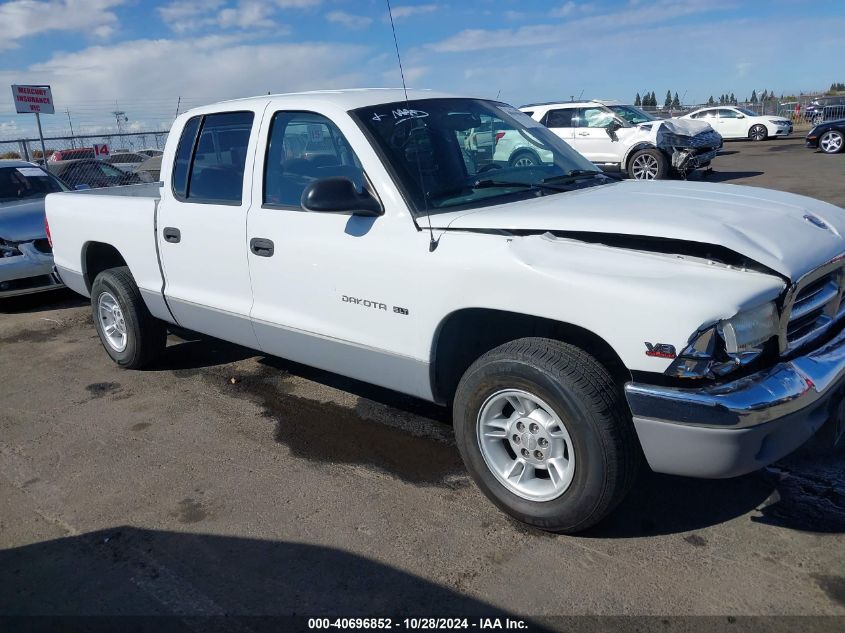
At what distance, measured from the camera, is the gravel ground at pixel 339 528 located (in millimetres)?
2908

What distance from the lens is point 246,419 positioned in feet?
15.7

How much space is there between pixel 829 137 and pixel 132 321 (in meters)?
22.3

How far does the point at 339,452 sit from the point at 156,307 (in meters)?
1.98

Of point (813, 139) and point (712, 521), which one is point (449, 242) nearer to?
point (712, 521)

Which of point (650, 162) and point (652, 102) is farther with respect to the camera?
point (652, 102)

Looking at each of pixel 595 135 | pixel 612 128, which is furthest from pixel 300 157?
pixel 595 135

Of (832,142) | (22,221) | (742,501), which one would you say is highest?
(22,221)

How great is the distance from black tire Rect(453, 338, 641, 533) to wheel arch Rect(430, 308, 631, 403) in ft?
0.64

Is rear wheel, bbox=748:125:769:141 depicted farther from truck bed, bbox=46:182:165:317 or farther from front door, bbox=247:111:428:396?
front door, bbox=247:111:428:396

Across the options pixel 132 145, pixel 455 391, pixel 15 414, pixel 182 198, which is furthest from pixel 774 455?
pixel 132 145

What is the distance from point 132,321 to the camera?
5.48 m

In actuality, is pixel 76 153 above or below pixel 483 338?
above

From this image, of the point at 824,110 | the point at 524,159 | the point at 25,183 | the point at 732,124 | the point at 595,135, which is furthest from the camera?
the point at 824,110

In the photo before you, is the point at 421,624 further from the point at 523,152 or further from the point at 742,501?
the point at 523,152
